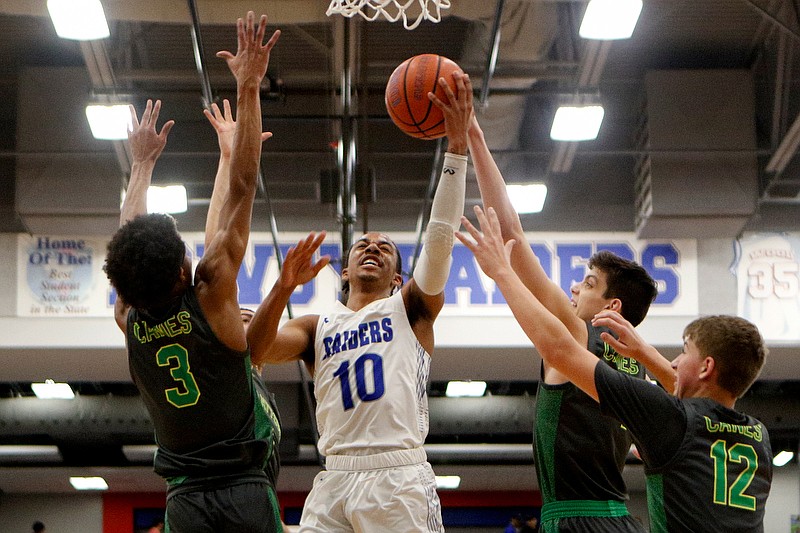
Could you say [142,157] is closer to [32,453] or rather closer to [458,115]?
[458,115]

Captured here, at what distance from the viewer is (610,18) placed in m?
9.39

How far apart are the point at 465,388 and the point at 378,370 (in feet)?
37.9

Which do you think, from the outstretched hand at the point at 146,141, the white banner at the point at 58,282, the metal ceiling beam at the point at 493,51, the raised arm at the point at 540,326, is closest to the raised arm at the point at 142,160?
the outstretched hand at the point at 146,141

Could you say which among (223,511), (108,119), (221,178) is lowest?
(223,511)

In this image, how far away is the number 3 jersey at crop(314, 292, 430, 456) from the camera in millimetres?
5090

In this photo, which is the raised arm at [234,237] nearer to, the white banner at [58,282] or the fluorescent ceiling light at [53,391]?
the white banner at [58,282]

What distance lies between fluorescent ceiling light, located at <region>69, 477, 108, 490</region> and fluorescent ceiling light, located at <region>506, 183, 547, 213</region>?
1203 centimetres

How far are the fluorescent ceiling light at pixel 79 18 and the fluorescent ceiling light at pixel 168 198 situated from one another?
2.86 m

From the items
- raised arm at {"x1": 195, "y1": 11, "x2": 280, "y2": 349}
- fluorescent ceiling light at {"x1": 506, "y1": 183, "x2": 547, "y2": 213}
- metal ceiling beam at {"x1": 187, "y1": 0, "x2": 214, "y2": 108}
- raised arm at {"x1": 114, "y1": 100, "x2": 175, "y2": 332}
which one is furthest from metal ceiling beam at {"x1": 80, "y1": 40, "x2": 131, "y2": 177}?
raised arm at {"x1": 195, "y1": 11, "x2": 280, "y2": 349}

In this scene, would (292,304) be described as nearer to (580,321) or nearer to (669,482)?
(580,321)

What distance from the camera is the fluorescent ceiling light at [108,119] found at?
34.7ft

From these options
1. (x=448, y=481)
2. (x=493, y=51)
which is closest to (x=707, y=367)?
(x=493, y=51)

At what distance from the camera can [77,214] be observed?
12.5 m

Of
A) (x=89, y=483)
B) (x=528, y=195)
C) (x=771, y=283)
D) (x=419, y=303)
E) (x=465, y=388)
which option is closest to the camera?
(x=419, y=303)
